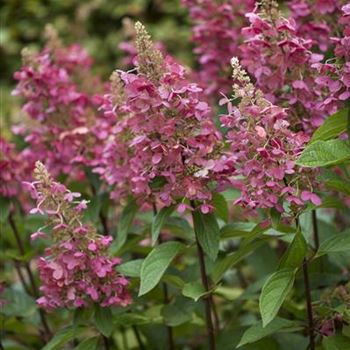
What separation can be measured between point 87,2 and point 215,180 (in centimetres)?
496

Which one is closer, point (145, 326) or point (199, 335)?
point (145, 326)

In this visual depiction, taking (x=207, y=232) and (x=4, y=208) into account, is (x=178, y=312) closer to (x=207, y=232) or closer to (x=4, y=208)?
(x=207, y=232)

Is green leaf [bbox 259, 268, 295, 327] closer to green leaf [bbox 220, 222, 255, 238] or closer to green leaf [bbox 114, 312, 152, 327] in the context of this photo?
green leaf [bbox 220, 222, 255, 238]

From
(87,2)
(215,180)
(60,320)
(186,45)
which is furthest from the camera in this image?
(87,2)

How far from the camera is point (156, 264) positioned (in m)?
1.77

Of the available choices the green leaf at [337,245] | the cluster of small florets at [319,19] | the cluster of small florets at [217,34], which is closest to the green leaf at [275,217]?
the green leaf at [337,245]

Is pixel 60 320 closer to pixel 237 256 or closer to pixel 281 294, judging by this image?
pixel 237 256

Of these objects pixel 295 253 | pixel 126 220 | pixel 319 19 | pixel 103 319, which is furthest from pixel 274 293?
pixel 319 19

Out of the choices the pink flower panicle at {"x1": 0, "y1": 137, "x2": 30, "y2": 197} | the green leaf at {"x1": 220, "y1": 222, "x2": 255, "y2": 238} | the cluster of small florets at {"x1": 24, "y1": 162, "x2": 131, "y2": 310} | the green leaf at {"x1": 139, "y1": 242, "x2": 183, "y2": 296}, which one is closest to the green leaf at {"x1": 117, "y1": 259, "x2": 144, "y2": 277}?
the cluster of small florets at {"x1": 24, "y1": 162, "x2": 131, "y2": 310}

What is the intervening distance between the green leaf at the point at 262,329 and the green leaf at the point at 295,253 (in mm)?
153

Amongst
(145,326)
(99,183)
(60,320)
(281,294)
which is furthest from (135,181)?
(60,320)

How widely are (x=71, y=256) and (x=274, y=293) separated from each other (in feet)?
1.62

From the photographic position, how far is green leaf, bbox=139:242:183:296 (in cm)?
172

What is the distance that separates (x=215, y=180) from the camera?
1.77 meters
